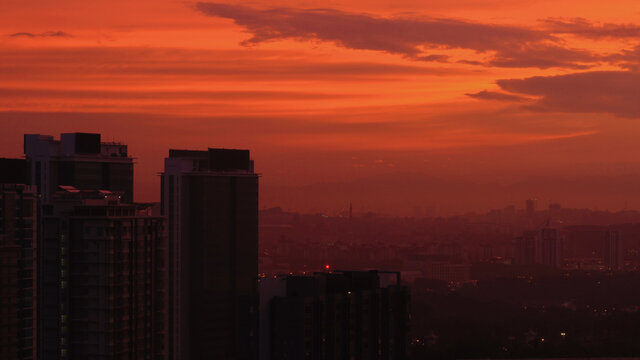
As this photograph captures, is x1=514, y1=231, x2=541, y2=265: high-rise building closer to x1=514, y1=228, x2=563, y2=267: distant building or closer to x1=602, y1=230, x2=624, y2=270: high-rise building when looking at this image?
x1=514, y1=228, x2=563, y2=267: distant building

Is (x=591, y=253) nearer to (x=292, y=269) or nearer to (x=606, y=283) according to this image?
(x=606, y=283)

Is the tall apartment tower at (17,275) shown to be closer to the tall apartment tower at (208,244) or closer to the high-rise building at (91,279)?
the high-rise building at (91,279)

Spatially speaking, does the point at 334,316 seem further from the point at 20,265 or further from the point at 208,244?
the point at 208,244

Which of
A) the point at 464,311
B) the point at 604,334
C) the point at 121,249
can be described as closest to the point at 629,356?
the point at 604,334

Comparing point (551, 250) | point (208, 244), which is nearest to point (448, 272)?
point (551, 250)

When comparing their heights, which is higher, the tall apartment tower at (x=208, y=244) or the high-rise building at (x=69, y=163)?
the high-rise building at (x=69, y=163)

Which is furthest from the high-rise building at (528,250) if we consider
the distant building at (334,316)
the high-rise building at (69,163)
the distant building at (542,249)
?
the distant building at (334,316)

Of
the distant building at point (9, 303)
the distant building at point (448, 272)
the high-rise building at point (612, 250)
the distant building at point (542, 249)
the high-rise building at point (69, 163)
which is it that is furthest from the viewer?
the high-rise building at point (612, 250)
